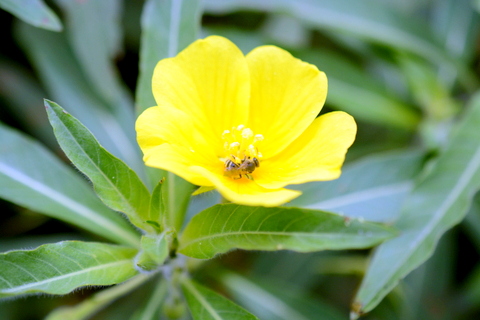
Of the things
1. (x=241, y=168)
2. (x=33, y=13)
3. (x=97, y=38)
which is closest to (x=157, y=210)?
(x=241, y=168)

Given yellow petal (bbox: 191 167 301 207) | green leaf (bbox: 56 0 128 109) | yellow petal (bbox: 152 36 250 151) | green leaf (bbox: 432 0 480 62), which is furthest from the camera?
green leaf (bbox: 432 0 480 62)

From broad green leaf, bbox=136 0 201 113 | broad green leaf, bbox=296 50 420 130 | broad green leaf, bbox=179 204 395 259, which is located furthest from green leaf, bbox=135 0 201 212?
broad green leaf, bbox=296 50 420 130

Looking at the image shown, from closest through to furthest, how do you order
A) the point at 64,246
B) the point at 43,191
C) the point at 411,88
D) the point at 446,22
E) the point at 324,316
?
the point at 64,246 < the point at 43,191 < the point at 324,316 < the point at 411,88 < the point at 446,22

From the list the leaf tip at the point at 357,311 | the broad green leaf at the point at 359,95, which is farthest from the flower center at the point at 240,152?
the broad green leaf at the point at 359,95

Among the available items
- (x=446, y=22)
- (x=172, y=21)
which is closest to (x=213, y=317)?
(x=172, y=21)

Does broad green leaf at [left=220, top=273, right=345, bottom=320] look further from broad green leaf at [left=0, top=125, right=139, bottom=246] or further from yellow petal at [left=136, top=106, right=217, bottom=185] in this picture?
yellow petal at [left=136, top=106, right=217, bottom=185]

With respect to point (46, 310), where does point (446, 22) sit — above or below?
above

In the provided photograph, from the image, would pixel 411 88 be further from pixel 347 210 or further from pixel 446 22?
pixel 347 210
